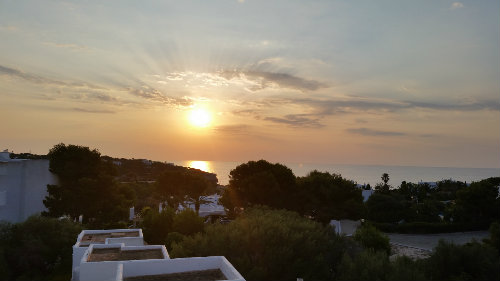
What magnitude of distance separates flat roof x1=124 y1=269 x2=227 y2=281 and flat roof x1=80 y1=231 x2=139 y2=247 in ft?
36.1

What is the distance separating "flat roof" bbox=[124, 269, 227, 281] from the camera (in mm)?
11477

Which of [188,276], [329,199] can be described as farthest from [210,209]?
[188,276]

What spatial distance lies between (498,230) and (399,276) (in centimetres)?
1707

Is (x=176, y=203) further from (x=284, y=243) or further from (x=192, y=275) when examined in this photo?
(x=192, y=275)

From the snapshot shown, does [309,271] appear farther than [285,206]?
No

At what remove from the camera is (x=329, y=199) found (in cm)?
3775

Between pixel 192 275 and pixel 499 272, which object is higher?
pixel 192 275

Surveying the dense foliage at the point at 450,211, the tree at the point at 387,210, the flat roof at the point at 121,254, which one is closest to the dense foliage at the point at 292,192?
the dense foliage at the point at 450,211

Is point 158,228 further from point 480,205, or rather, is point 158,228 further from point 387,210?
point 480,205

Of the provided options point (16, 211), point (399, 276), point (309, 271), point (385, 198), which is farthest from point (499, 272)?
point (16, 211)

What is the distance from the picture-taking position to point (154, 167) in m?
94.4

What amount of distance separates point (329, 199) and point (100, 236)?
76.3ft

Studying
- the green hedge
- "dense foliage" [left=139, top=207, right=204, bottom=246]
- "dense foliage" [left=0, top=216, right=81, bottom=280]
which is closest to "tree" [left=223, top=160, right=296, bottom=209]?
"dense foliage" [left=139, top=207, right=204, bottom=246]

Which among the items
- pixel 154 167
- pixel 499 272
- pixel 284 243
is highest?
pixel 154 167
